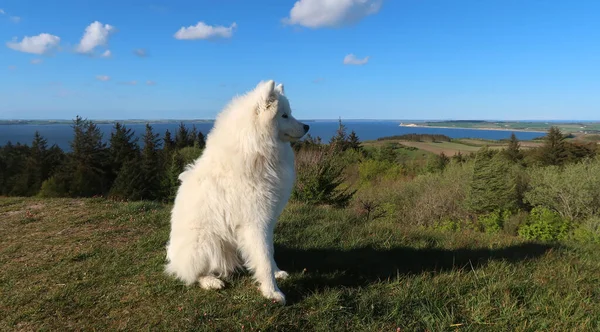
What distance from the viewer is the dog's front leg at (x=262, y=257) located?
3.35 meters

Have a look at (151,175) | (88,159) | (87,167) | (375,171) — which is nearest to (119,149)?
(88,159)

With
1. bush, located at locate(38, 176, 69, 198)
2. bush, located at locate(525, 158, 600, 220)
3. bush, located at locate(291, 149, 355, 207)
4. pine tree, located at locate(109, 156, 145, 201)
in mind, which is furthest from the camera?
bush, located at locate(38, 176, 69, 198)

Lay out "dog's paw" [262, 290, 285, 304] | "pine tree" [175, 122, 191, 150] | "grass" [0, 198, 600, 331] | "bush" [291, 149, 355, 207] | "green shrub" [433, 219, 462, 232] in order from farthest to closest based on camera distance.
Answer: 1. "pine tree" [175, 122, 191, 150]
2. "bush" [291, 149, 355, 207]
3. "green shrub" [433, 219, 462, 232]
4. "dog's paw" [262, 290, 285, 304]
5. "grass" [0, 198, 600, 331]

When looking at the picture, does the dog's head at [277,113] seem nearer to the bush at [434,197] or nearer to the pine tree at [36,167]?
the bush at [434,197]

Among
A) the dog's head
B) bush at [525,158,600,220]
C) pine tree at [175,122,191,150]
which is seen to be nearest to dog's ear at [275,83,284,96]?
the dog's head

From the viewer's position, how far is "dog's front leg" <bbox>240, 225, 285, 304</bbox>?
11.0ft

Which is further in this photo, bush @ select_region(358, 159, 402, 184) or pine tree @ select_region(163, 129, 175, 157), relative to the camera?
pine tree @ select_region(163, 129, 175, 157)

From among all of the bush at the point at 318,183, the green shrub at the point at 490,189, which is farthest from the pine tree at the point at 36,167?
the green shrub at the point at 490,189

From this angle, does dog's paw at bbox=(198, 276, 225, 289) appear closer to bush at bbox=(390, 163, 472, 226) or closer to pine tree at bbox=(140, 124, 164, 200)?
bush at bbox=(390, 163, 472, 226)

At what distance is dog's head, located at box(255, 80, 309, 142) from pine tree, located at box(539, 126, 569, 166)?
120 ft

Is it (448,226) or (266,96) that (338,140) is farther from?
(266,96)

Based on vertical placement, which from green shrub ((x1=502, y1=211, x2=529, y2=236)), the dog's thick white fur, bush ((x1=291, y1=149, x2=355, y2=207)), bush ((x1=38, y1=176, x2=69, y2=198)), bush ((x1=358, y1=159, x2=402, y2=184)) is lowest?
bush ((x1=38, y1=176, x2=69, y2=198))

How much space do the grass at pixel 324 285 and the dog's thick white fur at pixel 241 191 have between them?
373 millimetres

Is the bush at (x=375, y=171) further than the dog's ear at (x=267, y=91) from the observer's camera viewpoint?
Yes
